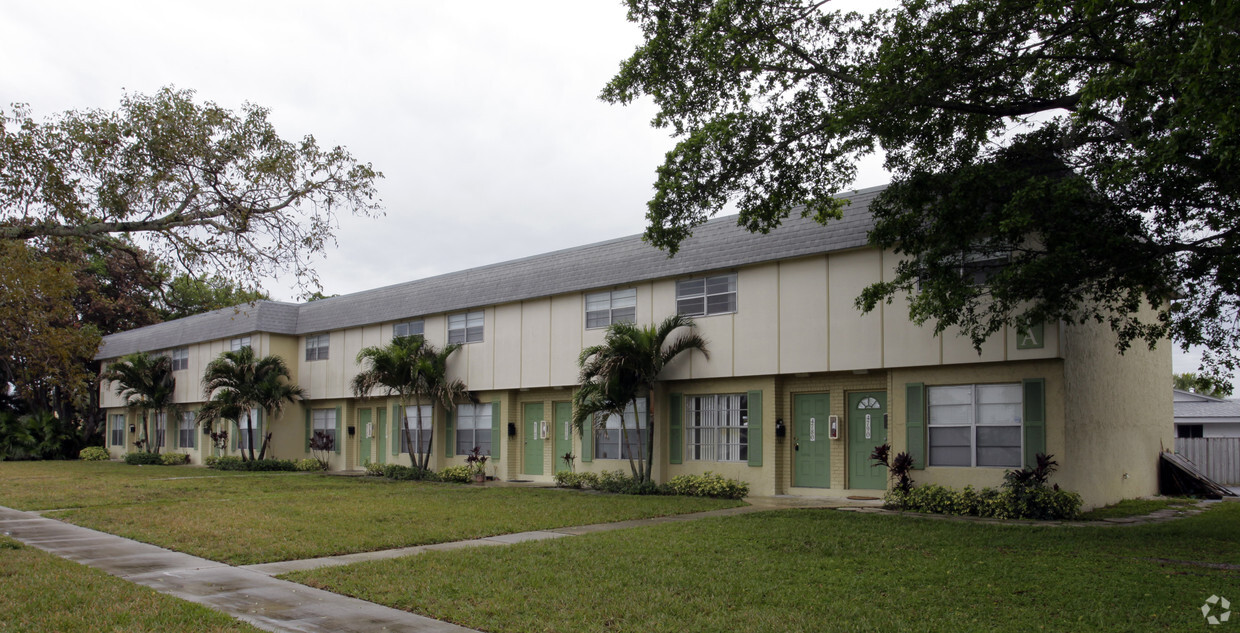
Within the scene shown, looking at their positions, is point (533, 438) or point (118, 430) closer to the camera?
point (533, 438)

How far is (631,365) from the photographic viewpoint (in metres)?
19.3

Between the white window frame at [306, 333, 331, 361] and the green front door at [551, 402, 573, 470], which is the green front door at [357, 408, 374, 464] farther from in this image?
the green front door at [551, 402, 573, 470]

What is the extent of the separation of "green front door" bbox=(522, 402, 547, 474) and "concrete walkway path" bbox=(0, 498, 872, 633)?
9.67 meters

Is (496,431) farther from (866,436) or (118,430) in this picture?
(118,430)

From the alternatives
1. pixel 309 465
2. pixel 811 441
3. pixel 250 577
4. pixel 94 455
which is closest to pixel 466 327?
pixel 309 465

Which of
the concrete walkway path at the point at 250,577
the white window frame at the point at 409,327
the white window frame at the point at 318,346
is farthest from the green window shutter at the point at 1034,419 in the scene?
the white window frame at the point at 318,346

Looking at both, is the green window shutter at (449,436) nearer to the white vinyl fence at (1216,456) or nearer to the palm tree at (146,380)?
the palm tree at (146,380)

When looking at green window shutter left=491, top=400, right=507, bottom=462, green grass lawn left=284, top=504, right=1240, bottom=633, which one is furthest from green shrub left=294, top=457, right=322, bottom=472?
green grass lawn left=284, top=504, right=1240, bottom=633

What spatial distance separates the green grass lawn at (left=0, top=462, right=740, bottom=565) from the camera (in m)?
11.7

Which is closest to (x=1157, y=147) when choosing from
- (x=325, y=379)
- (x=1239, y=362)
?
(x=1239, y=362)

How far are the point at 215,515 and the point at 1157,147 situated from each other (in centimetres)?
1440

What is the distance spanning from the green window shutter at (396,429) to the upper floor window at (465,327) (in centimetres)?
331

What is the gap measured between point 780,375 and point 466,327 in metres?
10.2

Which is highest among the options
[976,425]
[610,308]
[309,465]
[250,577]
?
[610,308]
